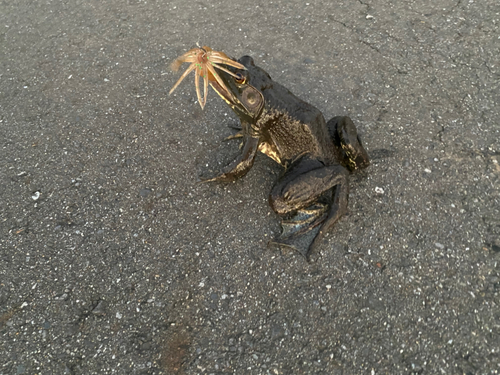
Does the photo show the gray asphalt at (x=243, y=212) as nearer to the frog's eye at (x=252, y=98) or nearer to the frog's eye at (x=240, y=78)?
the frog's eye at (x=252, y=98)

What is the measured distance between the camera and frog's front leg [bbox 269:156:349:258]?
2.78 meters

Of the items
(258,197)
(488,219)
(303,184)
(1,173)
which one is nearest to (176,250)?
(258,197)

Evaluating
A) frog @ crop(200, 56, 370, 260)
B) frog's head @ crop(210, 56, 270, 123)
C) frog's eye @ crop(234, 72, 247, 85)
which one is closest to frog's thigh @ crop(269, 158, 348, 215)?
frog @ crop(200, 56, 370, 260)

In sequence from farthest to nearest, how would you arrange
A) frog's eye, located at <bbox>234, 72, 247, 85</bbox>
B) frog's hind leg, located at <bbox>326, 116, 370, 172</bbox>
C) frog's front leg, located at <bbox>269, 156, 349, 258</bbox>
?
frog's hind leg, located at <bbox>326, 116, 370, 172</bbox> → frog's front leg, located at <bbox>269, 156, 349, 258</bbox> → frog's eye, located at <bbox>234, 72, 247, 85</bbox>

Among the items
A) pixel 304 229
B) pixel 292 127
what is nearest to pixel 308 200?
pixel 304 229

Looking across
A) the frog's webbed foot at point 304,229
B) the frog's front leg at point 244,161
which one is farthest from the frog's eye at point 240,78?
the frog's webbed foot at point 304,229

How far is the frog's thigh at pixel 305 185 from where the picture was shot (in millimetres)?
2768

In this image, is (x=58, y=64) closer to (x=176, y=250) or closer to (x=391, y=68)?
(x=176, y=250)

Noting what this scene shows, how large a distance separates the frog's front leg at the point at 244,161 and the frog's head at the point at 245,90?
0.24 meters

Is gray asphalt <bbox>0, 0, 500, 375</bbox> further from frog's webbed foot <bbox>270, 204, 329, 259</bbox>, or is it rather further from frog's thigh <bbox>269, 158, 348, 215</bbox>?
frog's thigh <bbox>269, 158, 348, 215</bbox>

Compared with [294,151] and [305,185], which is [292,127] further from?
[305,185]

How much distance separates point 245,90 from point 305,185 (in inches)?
35.8

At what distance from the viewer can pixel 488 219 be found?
9.84 feet

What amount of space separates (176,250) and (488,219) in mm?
2751
